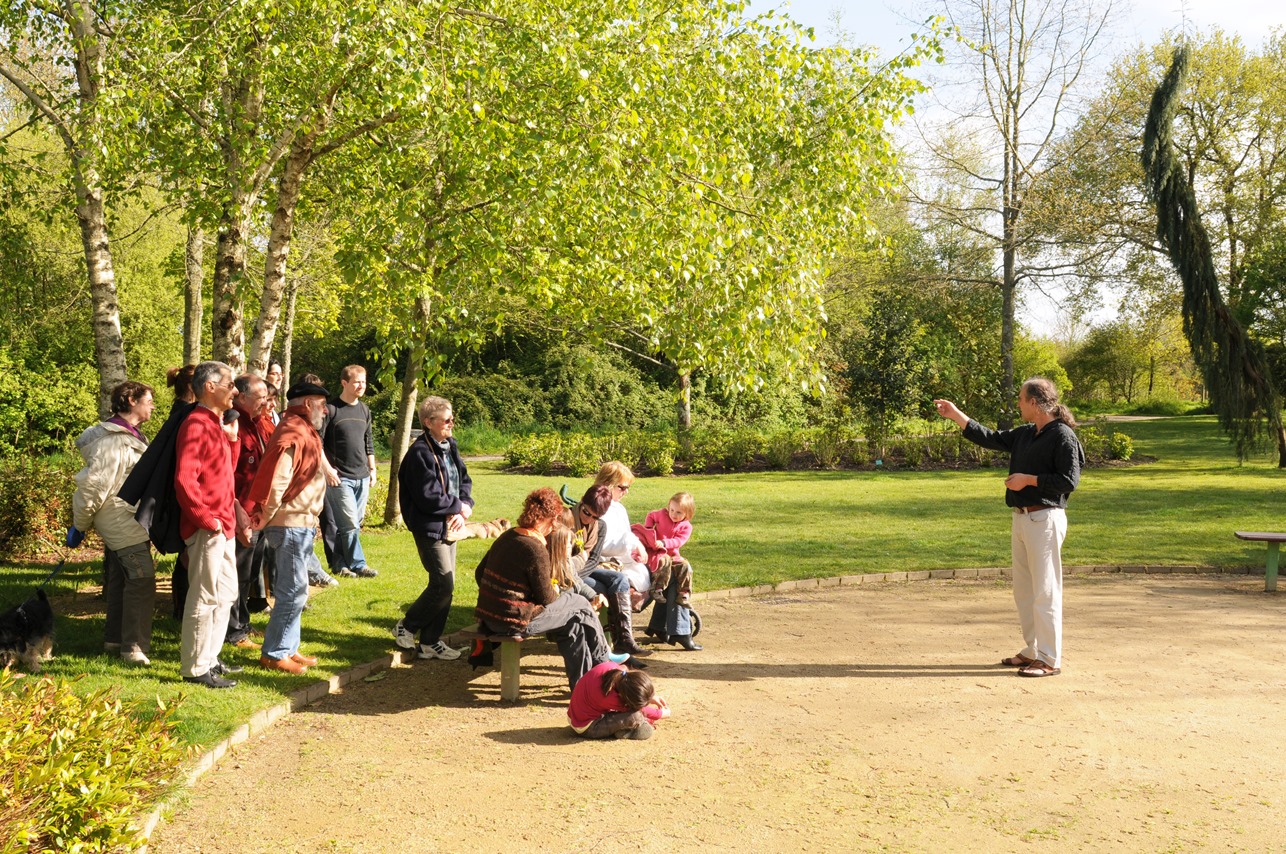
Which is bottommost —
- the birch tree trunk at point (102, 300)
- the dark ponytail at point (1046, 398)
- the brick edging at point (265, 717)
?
the brick edging at point (265, 717)

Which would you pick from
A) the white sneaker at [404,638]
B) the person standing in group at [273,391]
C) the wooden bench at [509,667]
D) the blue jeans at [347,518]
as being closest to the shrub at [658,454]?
the blue jeans at [347,518]

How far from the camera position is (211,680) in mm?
6254

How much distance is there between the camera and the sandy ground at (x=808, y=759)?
14.8ft

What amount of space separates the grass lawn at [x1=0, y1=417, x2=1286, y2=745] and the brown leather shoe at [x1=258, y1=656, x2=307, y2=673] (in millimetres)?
98

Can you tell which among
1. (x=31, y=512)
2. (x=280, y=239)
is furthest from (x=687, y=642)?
(x=31, y=512)

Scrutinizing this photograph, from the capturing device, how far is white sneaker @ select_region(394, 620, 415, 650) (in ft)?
24.1

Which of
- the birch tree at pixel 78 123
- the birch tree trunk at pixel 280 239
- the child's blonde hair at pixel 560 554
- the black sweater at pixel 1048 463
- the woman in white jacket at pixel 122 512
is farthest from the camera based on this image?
the birch tree trunk at pixel 280 239

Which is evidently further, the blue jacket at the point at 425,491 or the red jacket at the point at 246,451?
the red jacket at the point at 246,451

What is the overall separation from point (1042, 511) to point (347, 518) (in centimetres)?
628

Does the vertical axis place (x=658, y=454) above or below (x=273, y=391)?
below

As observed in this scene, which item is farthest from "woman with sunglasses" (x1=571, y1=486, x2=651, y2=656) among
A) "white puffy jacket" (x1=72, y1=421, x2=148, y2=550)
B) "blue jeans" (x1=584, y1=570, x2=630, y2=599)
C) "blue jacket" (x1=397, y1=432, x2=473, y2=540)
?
"white puffy jacket" (x1=72, y1=421, x2=148, y2=550)

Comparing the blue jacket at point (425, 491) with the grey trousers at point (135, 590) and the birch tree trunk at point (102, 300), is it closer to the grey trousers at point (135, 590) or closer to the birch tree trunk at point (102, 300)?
the grey trousers at point (135, 590)

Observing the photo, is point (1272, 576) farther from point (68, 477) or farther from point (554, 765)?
point (68, 477)

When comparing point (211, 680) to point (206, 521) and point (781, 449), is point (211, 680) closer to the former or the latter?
point (206, 521)
